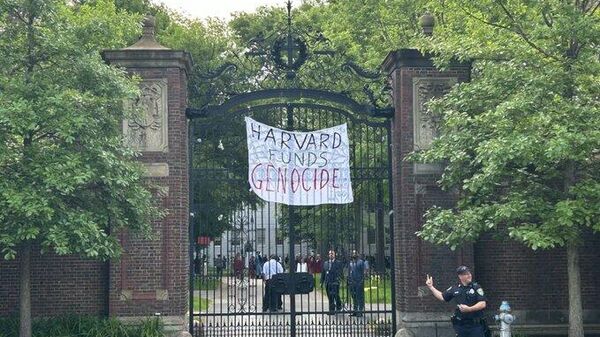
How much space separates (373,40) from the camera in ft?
80.8

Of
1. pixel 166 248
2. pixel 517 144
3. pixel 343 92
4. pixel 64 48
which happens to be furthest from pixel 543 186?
pixel 64 48

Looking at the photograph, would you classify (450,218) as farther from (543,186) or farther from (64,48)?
(64,48)

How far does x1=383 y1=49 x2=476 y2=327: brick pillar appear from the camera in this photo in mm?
13008

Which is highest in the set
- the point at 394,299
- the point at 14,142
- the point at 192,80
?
the point at 192,80

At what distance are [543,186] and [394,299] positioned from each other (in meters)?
3.62

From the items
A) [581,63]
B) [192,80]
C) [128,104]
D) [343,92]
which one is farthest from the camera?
[192,80]

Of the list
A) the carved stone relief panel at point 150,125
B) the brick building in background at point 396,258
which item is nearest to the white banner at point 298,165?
the brick building in background at point 396,258

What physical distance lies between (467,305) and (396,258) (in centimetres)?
359

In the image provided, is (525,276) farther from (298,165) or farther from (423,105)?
(298,165)

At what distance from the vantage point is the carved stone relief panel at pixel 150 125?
42.7 ft

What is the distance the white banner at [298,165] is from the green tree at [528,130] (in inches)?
82.0

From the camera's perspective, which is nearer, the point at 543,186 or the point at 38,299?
the point at 543,186

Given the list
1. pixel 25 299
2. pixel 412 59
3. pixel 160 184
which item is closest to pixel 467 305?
pixel 412 59

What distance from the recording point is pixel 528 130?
10.5 m
